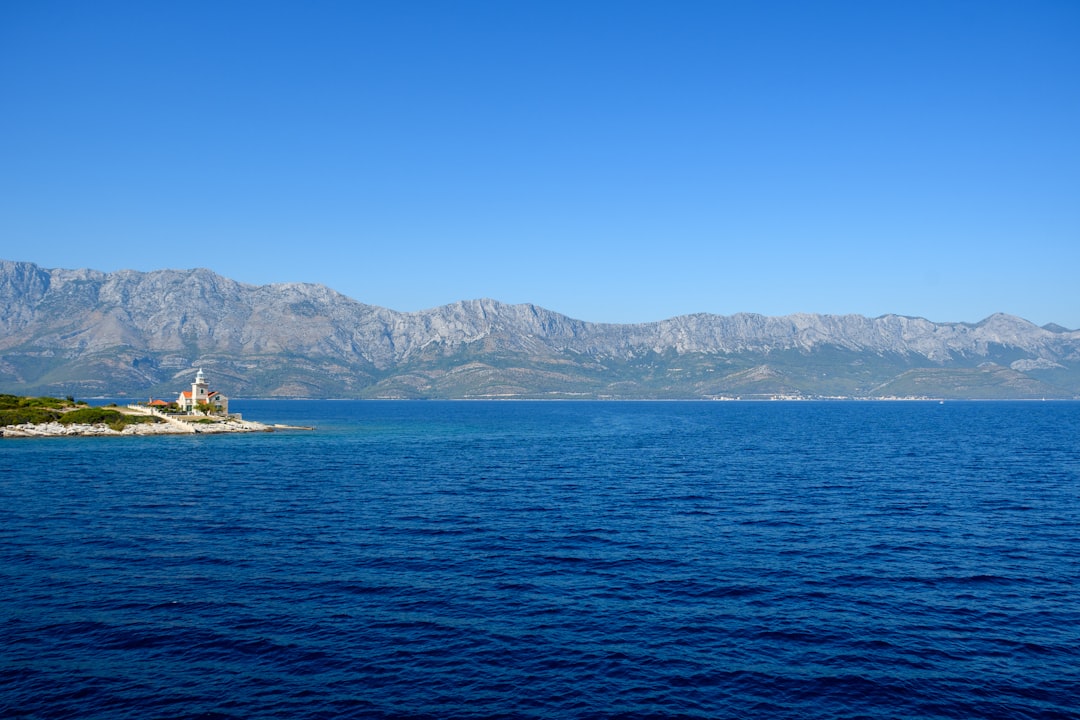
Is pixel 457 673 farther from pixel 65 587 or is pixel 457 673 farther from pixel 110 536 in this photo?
pixel 110 536

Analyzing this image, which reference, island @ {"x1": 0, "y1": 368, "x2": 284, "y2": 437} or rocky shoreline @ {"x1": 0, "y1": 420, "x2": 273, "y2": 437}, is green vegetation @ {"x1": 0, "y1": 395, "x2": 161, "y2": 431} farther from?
rocky shoreline @ {"x1": 0, "y1": 420, "x2": 273, "y2": 437}

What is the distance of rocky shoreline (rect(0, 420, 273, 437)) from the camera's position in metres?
157

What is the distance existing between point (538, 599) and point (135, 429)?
164m

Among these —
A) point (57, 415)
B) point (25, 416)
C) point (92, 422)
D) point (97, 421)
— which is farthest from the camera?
point (97, 421)

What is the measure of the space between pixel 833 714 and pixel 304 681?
22.7 meters

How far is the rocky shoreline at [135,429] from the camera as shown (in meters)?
157

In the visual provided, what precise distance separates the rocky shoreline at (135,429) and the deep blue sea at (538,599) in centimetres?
8596

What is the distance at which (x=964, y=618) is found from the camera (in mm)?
38906

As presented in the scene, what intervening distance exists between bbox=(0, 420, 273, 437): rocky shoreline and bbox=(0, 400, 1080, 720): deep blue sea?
8596cm

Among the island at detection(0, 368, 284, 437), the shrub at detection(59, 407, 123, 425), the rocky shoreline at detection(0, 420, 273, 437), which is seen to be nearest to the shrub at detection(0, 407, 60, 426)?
the island at detection(0, 368, 284, 437)

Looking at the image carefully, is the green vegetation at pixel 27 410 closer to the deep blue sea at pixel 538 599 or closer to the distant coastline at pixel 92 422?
the distant coastline at pixel 92 422

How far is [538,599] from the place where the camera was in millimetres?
41219

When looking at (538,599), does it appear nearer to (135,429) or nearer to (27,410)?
(135,429)

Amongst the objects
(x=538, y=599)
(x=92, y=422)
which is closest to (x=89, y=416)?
(x=92, y=422)
